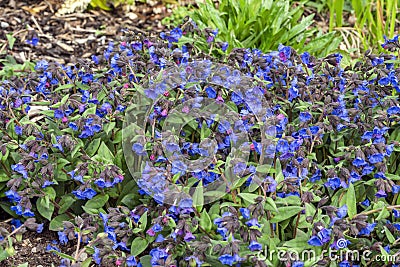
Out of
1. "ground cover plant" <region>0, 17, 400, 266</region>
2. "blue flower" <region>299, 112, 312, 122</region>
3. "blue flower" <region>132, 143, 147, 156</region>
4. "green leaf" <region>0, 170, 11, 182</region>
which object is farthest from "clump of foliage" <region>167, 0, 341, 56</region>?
"green leaf" <region>0, 170, 11, 182</region>

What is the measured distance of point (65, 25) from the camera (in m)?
5.64

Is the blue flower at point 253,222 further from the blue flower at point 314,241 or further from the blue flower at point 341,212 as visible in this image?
the blue flower at point 341,212

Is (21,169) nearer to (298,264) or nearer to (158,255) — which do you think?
(158,255)

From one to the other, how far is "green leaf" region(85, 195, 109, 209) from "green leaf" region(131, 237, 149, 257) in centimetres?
32

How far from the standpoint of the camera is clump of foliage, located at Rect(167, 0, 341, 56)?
4.80 meters

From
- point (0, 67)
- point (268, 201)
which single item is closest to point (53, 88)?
point (0, 67)

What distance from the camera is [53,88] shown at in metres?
3.76

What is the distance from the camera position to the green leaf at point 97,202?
120 inches

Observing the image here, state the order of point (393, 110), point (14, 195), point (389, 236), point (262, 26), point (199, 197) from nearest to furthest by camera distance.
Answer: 1. point (389, 236)
2. point (199, 197)
3. point (14, 195)
4. point (393, 110)
5. point (262, 26)

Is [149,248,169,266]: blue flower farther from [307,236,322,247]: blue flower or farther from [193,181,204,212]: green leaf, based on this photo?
[307,236,322,247]: blue flower

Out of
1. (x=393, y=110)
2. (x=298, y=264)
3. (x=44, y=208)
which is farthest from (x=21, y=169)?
(x=393, y=110)

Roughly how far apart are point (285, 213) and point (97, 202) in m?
1.00

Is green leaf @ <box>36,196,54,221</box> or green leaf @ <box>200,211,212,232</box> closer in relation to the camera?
green leaf @ <box>200,211,212,232</box>

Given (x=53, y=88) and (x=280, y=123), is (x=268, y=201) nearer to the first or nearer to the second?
(x=280, y=123)
